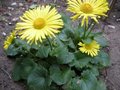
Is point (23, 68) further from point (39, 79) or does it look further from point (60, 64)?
point (60, 64)

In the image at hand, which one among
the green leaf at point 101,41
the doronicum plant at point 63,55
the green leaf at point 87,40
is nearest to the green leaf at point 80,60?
the doronicum plant at point 63,55

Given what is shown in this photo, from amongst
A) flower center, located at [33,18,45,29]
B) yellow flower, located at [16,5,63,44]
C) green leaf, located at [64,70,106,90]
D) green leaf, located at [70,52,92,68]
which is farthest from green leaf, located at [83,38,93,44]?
flower center, located at [33,18,45,29]

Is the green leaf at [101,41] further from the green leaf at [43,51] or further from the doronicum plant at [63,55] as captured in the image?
the green leaf at [43,51]

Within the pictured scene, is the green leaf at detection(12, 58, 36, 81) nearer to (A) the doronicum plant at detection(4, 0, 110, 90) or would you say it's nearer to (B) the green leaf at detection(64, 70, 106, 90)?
(A) the doronicum plant at detection(4, 0, 110, 90)

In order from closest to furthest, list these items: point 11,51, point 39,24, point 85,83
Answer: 1. point 39,24
2. point 85,83
3. point 11,51

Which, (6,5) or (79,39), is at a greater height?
(6,5)

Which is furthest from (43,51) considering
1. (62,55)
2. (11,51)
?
(11,51)

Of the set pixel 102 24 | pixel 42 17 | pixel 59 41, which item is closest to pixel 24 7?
pixel 102 24

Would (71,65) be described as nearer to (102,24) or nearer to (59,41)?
(59,41)

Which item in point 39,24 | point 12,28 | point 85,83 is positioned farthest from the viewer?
point 12,28
